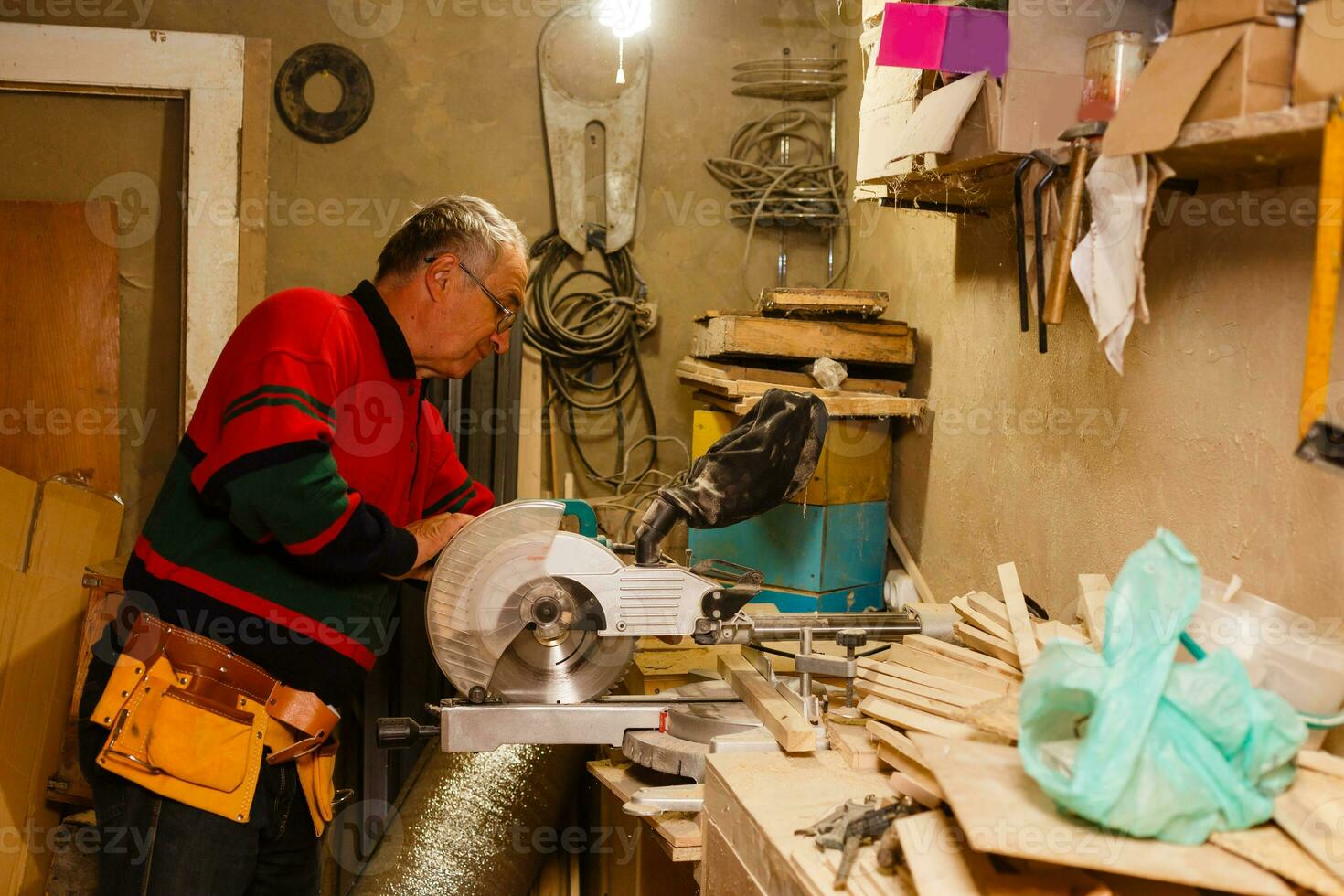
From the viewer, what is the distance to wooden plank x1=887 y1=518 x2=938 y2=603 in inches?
114

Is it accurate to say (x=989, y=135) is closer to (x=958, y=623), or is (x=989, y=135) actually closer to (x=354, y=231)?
(x=958, y=623)

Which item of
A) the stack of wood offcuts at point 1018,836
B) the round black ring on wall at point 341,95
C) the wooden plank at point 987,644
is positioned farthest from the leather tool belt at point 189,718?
the round black ring on wall at point 341,95

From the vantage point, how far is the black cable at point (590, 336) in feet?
12.2

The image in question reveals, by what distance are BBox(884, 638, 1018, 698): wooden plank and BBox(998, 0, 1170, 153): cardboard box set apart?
0.88 m

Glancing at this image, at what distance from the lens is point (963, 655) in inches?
75.1

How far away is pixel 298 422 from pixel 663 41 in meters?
2.37

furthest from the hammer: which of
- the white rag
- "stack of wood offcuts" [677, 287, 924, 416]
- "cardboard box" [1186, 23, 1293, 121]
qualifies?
"stack of wood offcuts" [677, 287, 924, 416]

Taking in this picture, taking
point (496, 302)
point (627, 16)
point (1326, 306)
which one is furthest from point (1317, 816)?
point (627, 16)

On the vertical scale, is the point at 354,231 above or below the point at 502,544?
above

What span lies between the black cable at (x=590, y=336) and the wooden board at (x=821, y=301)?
3.06 ft

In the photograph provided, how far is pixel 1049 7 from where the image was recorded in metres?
1.83

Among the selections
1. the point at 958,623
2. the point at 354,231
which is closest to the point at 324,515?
the point at 958,623

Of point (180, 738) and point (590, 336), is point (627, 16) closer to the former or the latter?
point (590, 336)

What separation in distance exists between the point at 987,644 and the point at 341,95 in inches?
109
